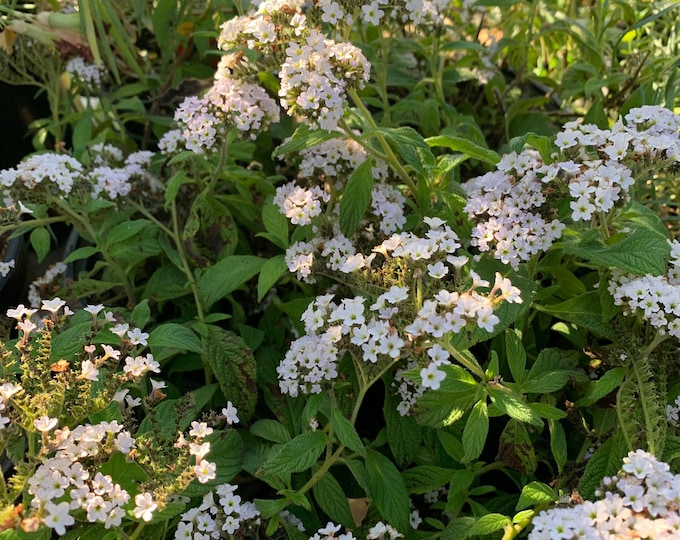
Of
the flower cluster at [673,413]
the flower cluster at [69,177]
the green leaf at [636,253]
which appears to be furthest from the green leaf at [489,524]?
the flower cluster at [69,177]

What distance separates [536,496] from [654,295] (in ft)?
1.26

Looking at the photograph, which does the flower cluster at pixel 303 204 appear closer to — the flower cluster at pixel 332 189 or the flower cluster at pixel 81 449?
the flower cluster at pixel 332 189

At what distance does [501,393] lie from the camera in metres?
1.15

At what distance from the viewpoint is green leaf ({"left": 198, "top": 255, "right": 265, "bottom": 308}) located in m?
1.43

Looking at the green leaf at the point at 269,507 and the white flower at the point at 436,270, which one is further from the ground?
the white flower at the point at 436,270

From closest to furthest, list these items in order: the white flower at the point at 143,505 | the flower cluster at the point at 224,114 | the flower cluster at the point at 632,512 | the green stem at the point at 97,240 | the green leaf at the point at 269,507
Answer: the flower cluster at the point at 632,512, the white flower at the point at 143,505, the green leaf at the point at 269,507, the flower cluster at the point at 224,114, the green stem at the point at 97,240

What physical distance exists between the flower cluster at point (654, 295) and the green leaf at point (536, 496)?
318 millimetres

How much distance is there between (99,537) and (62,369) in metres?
0.27

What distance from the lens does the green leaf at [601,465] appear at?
113 cm

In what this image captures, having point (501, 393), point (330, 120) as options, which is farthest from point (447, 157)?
point (501, 393)

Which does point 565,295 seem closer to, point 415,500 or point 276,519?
point 415,500

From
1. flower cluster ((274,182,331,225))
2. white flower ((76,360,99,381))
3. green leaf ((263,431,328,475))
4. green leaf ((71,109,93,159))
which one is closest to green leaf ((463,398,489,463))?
green leaf ((263,431,328,475))

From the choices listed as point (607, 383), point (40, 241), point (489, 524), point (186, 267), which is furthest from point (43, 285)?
point (607, 383)

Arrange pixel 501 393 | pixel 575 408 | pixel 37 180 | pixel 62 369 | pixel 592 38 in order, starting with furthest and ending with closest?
1. pixel 592 38
2. pixel 37 180
3. pixel 575 408
4. pixel 501 393
5. pixel 62 369
